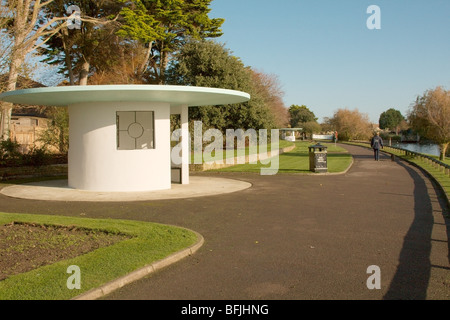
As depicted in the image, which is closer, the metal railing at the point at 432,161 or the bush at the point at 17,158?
the metal railing at the point at 432,161

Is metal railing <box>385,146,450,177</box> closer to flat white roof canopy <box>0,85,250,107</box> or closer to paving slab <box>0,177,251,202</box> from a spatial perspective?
paving slab <box>0,177,251,202</box>

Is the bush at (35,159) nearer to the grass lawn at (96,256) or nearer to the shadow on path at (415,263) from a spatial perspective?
the grass lawn at (96,256)

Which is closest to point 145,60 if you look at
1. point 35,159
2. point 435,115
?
point 35,159

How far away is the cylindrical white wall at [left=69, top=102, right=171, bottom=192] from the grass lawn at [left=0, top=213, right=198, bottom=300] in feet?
15.4

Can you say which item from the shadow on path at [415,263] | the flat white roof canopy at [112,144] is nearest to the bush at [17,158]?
the flat white roof canopy at [112,144]

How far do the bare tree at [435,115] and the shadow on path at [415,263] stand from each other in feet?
64.1

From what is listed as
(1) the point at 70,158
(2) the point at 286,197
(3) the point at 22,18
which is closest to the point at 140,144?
(1) the point at 70,158

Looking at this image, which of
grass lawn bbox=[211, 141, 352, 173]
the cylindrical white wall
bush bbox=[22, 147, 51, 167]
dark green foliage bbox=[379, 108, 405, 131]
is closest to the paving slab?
the cylindrical white wall

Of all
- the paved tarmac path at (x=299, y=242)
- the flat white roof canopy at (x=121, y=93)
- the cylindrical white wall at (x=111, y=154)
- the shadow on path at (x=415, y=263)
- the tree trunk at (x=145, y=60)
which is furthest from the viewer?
the tree trunk at (x=145, y=60)

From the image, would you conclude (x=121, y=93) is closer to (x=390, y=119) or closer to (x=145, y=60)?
(x=145, y=60)

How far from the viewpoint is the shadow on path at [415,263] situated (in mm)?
4898

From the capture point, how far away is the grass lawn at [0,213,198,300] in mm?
4844

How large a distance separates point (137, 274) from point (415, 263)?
152 inches

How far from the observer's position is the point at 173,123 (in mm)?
28000
